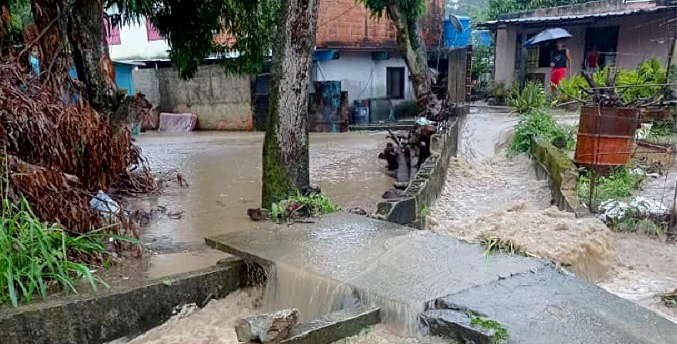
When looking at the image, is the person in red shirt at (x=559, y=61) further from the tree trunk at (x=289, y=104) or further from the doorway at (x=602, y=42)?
the tree trunk at (x=289, y=104)

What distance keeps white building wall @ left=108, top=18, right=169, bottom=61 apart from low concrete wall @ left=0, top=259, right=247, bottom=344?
59.3 ft

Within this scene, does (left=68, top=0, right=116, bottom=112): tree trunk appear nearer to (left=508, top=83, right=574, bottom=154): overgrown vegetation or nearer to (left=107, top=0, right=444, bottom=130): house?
(left=508, top=83, right=574, bottom=154): overgrown vegetation

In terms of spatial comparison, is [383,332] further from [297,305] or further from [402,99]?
[402,99]

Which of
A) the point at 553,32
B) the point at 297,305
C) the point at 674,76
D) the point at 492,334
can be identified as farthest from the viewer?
the point at 553,32

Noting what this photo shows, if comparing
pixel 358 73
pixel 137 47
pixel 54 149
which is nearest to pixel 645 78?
pixel 358 73

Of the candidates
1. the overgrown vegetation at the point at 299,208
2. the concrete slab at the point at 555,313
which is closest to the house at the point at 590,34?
the overgrown vegetation at the point at 299,208

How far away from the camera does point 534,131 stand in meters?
11.5

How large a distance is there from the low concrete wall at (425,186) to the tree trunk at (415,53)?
5.25ft

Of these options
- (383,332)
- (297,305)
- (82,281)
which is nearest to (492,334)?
(383,332)

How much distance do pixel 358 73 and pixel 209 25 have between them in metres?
11.3

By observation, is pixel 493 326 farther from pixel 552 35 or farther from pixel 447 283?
pixel 552 35

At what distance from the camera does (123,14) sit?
28.9 ft

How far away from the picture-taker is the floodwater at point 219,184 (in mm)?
5969

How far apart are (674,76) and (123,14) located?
435 inches
